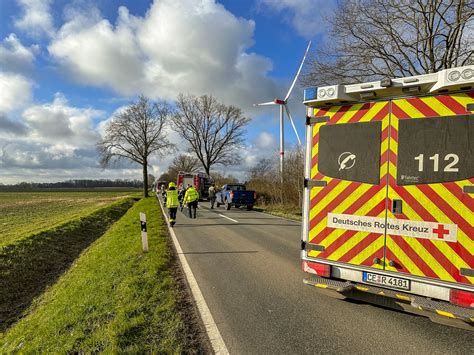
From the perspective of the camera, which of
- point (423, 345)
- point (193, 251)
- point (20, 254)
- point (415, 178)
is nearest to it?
point (423, 345)

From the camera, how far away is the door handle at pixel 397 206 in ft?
14.0

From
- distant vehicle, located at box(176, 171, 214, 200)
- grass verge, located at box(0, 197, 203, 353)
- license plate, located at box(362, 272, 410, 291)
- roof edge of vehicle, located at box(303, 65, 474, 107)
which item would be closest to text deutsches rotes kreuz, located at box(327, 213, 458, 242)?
license plate, located at box(362, 272, 410, 291)

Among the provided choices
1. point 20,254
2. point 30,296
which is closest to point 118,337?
point 30,296

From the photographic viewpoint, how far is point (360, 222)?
15.1 ft

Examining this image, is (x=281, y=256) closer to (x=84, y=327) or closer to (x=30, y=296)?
(x=84, y=327)

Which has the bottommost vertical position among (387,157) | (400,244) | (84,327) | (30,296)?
(30,296)

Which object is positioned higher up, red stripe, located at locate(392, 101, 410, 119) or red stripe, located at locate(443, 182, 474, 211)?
red stripe, located at locate(392, 101, 410, 119)

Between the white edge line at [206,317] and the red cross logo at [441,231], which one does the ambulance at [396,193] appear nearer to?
the red cross logo at [441,231]

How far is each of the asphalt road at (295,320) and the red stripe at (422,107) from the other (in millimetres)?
2582

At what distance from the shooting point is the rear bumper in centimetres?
374

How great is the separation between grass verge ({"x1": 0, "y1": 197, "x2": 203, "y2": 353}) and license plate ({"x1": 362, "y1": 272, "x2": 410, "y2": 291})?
233 cm

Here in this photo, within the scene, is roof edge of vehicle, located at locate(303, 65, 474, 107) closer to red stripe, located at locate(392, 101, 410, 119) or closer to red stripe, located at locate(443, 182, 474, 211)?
red stripe, located at locate(392, 101, 410, 119)

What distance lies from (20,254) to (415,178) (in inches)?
439

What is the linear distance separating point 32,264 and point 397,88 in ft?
35.4
